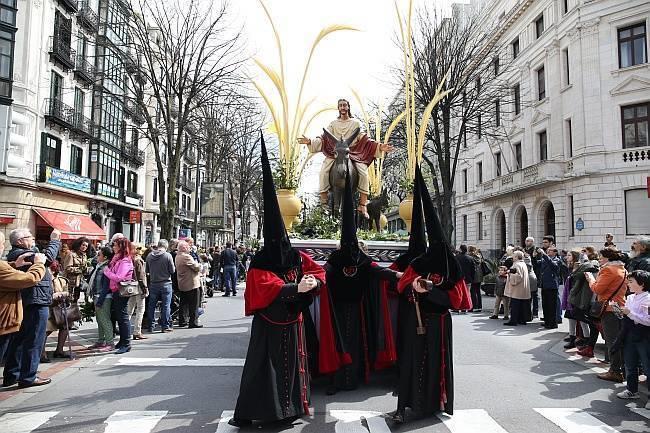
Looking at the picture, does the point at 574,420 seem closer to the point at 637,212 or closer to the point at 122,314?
the point at 122,314

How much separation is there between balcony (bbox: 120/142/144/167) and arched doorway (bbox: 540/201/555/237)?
29051mm

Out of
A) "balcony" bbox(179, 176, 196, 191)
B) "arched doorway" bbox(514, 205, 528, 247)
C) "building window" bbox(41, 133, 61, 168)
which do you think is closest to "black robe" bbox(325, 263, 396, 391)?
"building window" bbox(41, 133, 61, 168)

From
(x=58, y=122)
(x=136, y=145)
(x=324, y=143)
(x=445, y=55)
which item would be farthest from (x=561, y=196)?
(x=136, y=145)

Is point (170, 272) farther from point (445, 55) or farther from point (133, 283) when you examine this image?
point (445, 55)

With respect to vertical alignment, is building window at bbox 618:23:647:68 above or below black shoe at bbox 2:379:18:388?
above

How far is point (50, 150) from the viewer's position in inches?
1000

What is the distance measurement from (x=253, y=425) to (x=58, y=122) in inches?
1002

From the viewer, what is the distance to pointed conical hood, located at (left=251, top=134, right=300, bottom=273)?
15.8ft

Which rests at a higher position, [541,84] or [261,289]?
[541,84]

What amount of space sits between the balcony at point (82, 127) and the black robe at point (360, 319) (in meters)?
25.5

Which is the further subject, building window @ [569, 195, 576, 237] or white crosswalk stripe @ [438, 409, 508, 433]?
building window @ [569, 195, 576, 237]

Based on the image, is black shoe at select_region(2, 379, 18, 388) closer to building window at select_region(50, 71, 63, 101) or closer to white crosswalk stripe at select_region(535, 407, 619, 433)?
white crosswalk stripe at select_region(535, 407, 619, 433)

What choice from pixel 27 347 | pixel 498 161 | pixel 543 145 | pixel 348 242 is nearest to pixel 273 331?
pixel 348 242

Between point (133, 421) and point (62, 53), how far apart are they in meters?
25.8
